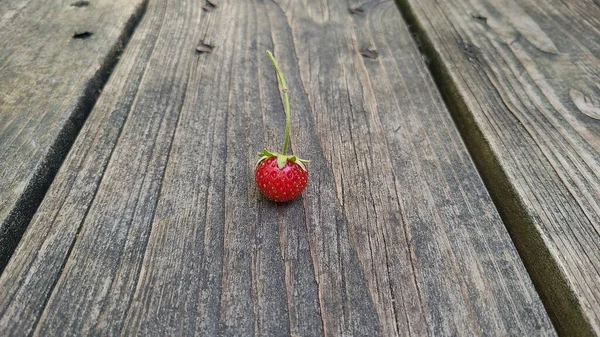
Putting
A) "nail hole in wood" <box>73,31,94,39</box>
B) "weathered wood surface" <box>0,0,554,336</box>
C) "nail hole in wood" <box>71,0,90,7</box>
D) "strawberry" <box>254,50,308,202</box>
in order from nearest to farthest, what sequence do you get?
"weathered wood surface" <box>0,0,554,336</box> → "strawberry" <box>254,50,308,202</box> → "nail hole in wood" <box>73,31,94,39</box> → "nail hole in wood" <box>71,0,90,7</box>

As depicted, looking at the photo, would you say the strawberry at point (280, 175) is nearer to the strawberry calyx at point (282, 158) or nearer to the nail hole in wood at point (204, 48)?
the strawberry calyx at point (282, 158)

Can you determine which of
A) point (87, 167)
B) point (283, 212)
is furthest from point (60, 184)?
point (283, 212)

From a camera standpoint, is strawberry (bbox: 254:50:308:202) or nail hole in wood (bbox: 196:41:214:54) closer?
strawberry (bbox: 254:50:308:202)

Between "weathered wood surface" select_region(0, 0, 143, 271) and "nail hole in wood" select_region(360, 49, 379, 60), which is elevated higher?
"weathered wood surface" select_region(0, 0, 143, 271)

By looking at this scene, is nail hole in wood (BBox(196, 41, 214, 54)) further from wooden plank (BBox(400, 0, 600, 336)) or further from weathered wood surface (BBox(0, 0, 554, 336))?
wooden plank (BBox(400, 0, 600, 336))

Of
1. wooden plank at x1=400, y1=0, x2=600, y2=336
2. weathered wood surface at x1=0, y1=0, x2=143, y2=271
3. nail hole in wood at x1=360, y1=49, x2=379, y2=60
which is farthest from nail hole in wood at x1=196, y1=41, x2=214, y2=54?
wooden plank at x1=400, y1=0, x2=600, y2=336

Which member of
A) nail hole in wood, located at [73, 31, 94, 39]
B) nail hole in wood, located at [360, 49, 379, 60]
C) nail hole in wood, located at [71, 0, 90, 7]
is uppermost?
nail hole in wood, located at [73, 31, 94, 39]

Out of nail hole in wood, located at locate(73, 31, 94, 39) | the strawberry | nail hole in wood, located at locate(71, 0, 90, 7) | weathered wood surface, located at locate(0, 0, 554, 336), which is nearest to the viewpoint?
weathered wood surface, located at locate(0, 0, 554, 336)

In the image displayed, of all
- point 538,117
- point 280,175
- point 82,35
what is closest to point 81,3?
point 82,35

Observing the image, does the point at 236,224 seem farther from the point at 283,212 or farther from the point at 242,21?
the point at 242,21
